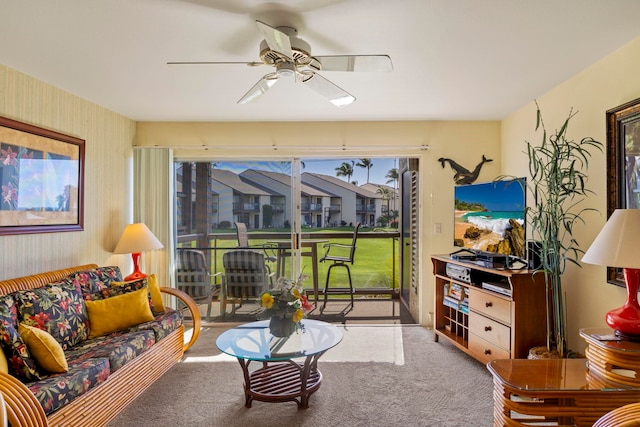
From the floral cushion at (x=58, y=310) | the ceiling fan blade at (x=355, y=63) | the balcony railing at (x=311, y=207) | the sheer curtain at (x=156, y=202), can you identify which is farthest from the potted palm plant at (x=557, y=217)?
the sheer curtain at (x=156, y=202)

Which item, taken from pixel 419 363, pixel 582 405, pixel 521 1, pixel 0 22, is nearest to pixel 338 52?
pixel 521 1

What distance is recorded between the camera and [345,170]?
498 centimetres

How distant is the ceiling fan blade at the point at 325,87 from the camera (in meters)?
2.40

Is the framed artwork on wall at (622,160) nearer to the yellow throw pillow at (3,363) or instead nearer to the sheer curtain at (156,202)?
the yellow throw pillow at (3,363)

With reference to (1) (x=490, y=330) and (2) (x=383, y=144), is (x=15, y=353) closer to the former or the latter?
(1) (x=490, y=330)

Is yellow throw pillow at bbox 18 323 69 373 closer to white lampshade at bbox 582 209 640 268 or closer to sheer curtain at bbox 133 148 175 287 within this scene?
sheer curtain at bbox 133 148 175 287

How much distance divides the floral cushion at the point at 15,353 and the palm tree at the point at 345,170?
11.7ft

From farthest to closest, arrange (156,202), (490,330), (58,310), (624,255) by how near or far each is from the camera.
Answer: (156,202), (490,330), (58,310), (624,255)

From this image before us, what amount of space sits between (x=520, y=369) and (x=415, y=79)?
2.12 metres

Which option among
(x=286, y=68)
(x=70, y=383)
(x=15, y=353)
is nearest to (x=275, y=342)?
(x=70, y=383)

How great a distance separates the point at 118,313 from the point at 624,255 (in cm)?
326

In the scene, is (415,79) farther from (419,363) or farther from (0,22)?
(0,22)

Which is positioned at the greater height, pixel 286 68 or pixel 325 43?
pixel 325 43

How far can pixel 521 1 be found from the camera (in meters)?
1.88
